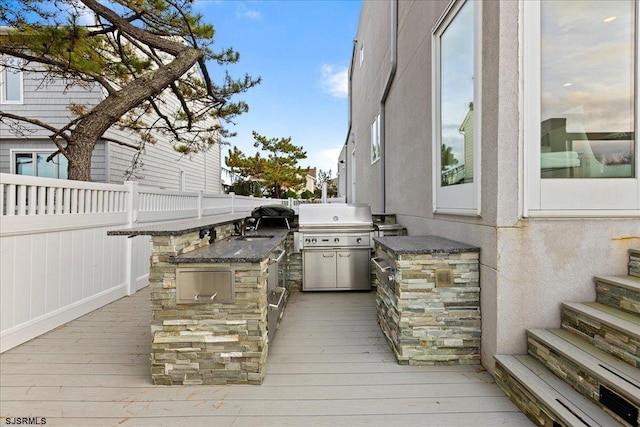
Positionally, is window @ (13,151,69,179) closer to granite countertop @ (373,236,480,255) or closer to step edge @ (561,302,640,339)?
granite countertop @ (373,236,480,255)

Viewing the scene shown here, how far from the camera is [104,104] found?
15.9 feet

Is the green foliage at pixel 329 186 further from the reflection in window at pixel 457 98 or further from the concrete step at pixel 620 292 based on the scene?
the concrete step at pixel 620 292

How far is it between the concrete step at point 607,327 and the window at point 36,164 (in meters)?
10.1

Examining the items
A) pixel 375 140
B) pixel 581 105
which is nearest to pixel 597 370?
pixel 581 105

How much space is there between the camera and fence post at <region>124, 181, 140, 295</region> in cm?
439

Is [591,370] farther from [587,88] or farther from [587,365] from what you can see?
[587,88]

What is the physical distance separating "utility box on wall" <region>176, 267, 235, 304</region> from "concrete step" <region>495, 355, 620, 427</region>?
1807mm

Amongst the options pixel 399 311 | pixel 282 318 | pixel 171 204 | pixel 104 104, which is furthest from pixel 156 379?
pixel 104 104

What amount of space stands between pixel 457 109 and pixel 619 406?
2289mm

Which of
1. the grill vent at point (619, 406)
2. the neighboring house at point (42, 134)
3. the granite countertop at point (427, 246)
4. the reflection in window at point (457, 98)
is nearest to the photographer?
the grill vent at point (619, 406)

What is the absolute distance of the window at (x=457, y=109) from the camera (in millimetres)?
2519

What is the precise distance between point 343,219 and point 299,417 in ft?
9.83

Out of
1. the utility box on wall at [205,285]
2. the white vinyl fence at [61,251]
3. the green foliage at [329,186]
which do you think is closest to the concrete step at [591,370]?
the utility box on wall at [205,285]

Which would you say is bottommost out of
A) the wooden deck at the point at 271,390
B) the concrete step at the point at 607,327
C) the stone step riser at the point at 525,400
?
the wooden deck at the point at 271,390
